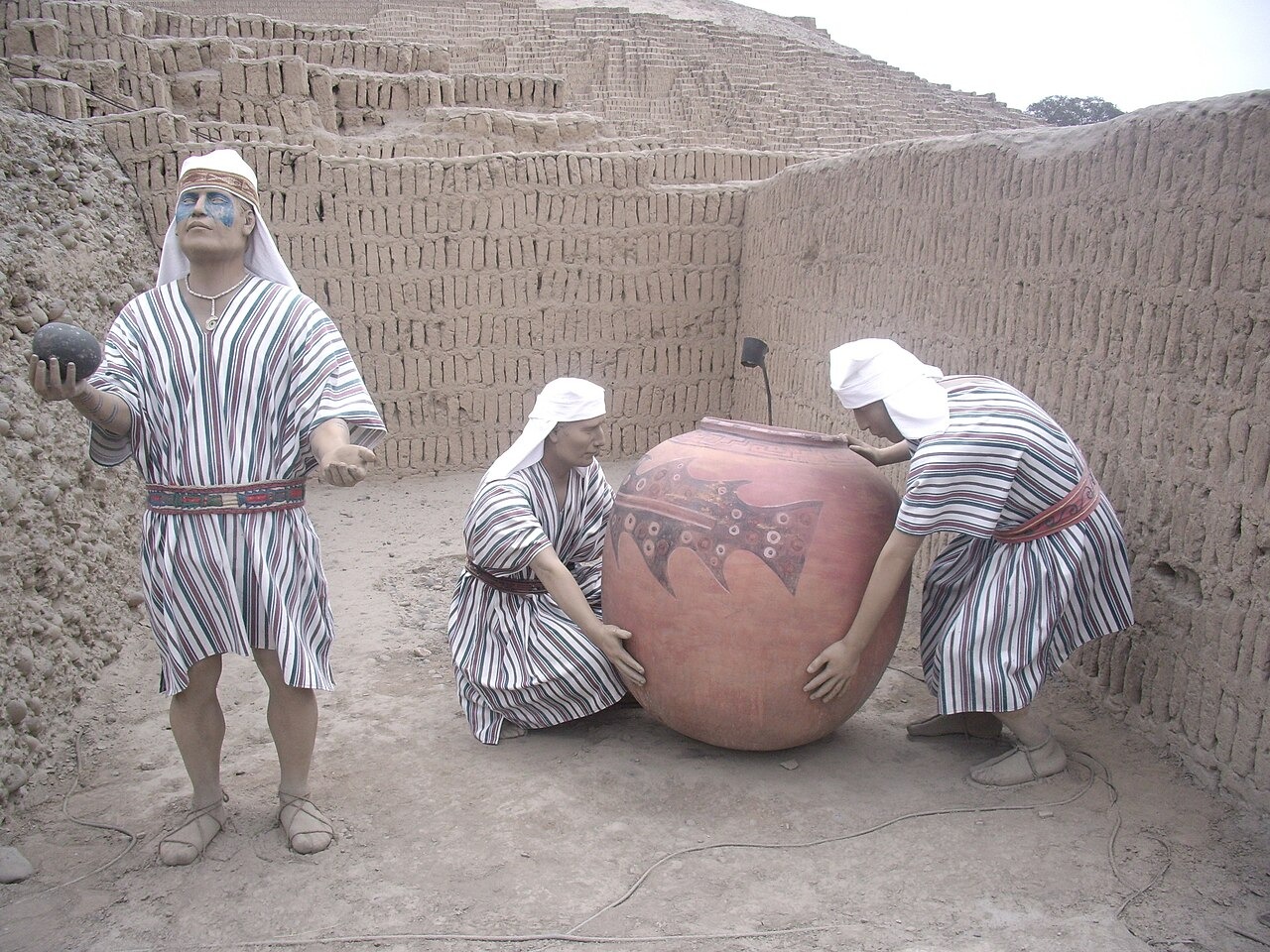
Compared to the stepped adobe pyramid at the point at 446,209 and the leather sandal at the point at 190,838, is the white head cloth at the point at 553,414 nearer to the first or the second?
the leather sandal at the point at 190,838

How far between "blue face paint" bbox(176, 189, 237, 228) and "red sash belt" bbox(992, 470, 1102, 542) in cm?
219

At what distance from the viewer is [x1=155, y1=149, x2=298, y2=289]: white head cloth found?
257 cm

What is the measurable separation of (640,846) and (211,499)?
1.39 metres

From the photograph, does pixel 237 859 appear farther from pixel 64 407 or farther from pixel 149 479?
pixel 64 407

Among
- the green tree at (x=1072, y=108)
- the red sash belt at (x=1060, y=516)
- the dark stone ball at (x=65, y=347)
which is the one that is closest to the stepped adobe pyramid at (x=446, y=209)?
the dark stone ball at (x=65, y=347)

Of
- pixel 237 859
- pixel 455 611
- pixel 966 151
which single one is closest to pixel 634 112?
pixel 966 151

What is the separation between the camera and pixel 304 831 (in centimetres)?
271

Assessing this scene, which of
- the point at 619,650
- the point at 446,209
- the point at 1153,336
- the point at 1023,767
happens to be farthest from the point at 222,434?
the point at 446,209

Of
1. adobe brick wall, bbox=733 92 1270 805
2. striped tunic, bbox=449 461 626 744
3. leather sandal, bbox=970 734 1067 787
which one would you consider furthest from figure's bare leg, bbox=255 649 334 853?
adobe brick wall, bbox=733 92 1270 805

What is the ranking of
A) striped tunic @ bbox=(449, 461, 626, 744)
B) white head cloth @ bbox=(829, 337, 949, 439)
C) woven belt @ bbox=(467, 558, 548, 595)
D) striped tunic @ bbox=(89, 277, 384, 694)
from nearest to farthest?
striped tunic @ bbox=(89, 277, 384, 694), white head cloth @ bbox=(829, 337, 949, 439), striped tunic @ bbox=(449, 461, 626, 744), woven belt @ bbox=(467, 558, 548, 595)

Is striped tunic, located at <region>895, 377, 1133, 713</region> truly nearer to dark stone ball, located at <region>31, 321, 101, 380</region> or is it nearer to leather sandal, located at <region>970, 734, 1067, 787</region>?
leather sandal, located at <region>970, 734, 1067, 787</region>

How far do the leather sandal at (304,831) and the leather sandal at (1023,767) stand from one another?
5.86ft

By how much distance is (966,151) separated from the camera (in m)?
3.98

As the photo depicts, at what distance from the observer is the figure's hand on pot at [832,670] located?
282cm
